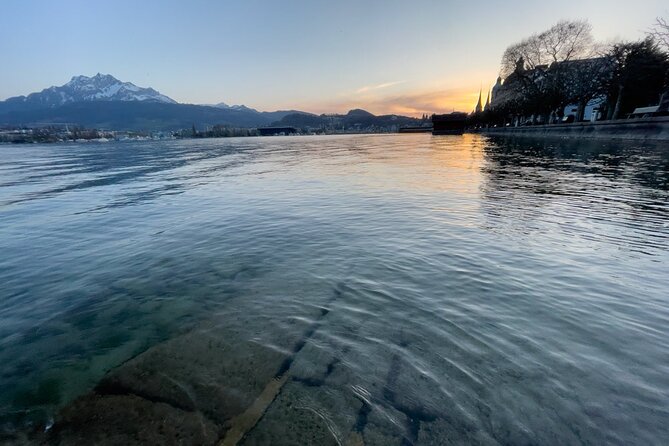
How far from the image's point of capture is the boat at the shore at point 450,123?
131 metres

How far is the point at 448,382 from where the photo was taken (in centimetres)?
396

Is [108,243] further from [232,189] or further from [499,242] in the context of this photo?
[499,242]

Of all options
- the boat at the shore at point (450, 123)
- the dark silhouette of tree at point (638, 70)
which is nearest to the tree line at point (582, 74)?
the dark silhouette of tree at point (638, 70)

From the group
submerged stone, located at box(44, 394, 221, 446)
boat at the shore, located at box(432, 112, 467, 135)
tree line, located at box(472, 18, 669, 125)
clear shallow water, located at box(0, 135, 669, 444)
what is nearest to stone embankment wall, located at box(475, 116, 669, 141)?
tree line, located at box(472, 18, 669, 125)

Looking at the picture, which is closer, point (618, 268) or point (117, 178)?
point (618, 268)

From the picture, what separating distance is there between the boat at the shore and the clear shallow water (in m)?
130

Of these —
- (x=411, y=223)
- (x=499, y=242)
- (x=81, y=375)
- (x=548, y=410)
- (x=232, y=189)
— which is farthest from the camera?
(x=232, y=189)

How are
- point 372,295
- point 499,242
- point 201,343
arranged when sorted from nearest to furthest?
point 201,343
point 372,295
point 499,242

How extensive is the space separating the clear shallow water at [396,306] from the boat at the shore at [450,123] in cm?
13047

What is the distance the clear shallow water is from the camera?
3.63m

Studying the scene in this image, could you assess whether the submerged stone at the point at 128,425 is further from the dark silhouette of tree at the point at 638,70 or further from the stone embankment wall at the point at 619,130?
the dark silhouette of tree at the point at 638,70

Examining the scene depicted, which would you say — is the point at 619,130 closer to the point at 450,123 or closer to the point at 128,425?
the point at 128,425

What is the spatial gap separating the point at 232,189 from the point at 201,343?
1672 cm

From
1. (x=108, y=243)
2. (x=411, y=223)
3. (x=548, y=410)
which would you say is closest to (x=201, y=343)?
(x=548, y=410)
